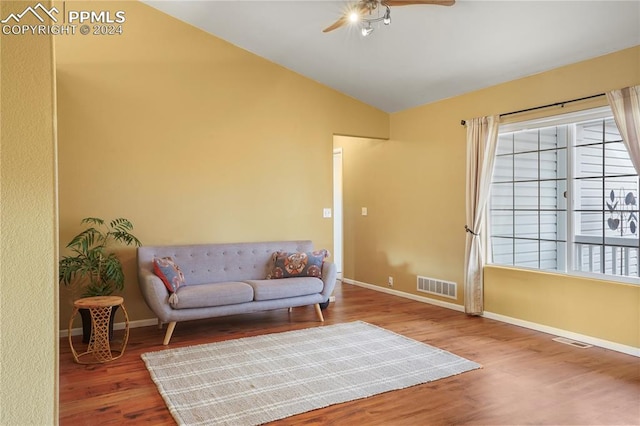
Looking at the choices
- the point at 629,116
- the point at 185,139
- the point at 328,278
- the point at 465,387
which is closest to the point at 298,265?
the point at 328,278

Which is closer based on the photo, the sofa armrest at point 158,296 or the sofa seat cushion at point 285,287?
the sofa armrest at point 158,296

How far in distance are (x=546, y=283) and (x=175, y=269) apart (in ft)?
12.1

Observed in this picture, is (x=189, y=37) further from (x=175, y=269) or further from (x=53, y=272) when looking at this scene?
(x=53, y=272)

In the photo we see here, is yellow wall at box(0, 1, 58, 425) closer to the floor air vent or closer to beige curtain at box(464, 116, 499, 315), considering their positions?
beige curtain at box(464, 116, 499, 315)

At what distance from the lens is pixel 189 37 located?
4820 mm

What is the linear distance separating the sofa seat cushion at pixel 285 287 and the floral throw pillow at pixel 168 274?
74cm

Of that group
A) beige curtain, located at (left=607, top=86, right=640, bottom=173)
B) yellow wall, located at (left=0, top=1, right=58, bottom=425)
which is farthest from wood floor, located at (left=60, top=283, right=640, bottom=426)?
beige curtain, located at (left=607, top=86, right=640, bottom=173)

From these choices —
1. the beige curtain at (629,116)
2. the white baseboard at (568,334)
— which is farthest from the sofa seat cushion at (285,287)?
the beige curtain at (629,116)

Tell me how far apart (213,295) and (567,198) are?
3603 millimetres

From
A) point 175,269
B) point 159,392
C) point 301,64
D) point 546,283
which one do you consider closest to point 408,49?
point 301,64

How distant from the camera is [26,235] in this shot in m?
1.44

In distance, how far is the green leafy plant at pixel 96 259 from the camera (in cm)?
397

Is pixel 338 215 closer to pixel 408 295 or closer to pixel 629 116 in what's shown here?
pixel 408 295

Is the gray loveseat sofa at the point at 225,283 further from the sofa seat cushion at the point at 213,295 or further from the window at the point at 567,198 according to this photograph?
the window at the point at 567,198
